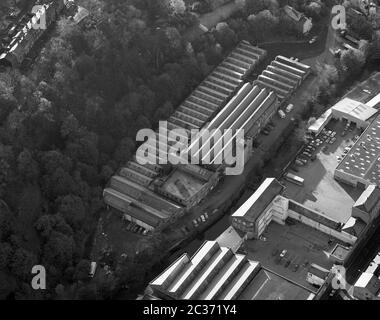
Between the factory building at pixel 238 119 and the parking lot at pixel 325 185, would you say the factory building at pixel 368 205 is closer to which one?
the parking lot at pixel 325 185

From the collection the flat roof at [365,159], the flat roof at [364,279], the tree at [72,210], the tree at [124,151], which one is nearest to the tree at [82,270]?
the tree at [72,210]

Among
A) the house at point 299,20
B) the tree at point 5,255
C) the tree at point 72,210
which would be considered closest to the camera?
the tree at point 5,255

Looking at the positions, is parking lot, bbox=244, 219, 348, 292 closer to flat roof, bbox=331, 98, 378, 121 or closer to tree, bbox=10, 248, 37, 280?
flat roof, bbox=331, 98, 378, 121

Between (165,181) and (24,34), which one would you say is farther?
(24,34)

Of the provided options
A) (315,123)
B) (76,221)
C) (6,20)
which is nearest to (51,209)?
(76,221)

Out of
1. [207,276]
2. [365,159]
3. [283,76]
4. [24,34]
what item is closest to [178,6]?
[283,76]

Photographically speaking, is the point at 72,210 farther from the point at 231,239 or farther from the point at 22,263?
the point at 231,239
